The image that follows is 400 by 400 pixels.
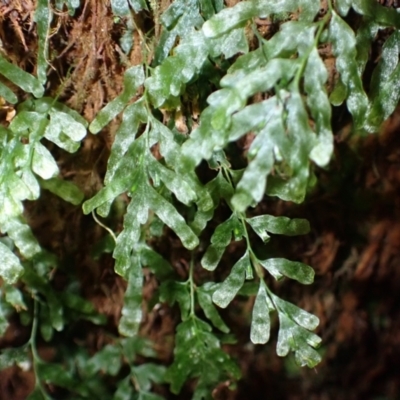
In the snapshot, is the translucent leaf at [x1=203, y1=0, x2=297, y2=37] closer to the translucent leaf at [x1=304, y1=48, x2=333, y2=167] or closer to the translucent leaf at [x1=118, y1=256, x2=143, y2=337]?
the translucent leaf at [x1=304, y1=48, x2=333, y2=167]

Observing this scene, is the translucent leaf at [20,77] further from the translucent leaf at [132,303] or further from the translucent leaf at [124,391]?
the translucent leaf at [124,391]

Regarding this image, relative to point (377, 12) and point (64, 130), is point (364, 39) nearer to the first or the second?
point (377, 12)

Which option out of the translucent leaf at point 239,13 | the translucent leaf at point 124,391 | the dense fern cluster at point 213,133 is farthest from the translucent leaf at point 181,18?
the translucent leaf at point 124,391

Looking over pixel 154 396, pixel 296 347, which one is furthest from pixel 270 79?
pixel 154 396

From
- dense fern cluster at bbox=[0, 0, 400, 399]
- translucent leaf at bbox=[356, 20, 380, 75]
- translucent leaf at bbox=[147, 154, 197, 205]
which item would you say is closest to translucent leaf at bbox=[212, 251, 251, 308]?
dense fern cluster at bbox=[0, 0, 400, 399]

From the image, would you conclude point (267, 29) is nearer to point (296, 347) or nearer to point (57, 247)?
point (296, 347)

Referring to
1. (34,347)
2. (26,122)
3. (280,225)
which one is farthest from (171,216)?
(34,347)

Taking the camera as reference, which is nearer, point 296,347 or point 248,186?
point 248,186
